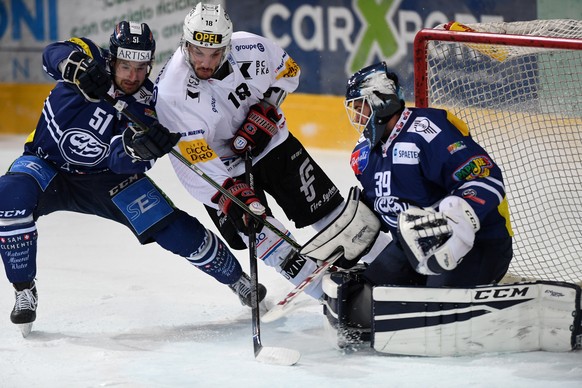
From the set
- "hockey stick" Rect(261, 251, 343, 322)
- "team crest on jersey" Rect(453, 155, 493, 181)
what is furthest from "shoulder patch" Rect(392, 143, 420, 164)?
"hockey stick" Rect(261, 251, 343, 322)

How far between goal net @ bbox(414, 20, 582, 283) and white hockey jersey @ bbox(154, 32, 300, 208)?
52 cm

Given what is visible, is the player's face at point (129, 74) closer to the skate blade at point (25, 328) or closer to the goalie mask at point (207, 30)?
the goalie mask at point (207, 30)

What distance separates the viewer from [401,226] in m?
3.05

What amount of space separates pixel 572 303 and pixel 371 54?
3.26 m

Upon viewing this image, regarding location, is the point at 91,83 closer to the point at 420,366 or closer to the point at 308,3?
the point at 420,366

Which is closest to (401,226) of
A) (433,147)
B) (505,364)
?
(433,147)

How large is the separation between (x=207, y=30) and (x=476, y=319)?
1.25 metres

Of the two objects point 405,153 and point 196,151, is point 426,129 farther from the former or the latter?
point 196,151

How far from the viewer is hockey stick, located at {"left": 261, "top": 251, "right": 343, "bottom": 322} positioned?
3.33 m

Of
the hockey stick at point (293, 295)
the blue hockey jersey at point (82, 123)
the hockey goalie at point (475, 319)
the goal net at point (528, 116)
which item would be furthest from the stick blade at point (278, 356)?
the goal net at point (528, 116)

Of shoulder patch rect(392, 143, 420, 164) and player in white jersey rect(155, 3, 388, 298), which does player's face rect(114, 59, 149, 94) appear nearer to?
player in white jersey rect(155, 3, 388, 298)

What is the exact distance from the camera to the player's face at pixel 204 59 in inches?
140

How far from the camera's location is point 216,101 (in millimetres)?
3691

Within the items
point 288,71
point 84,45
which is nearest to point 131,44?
point 84,45
